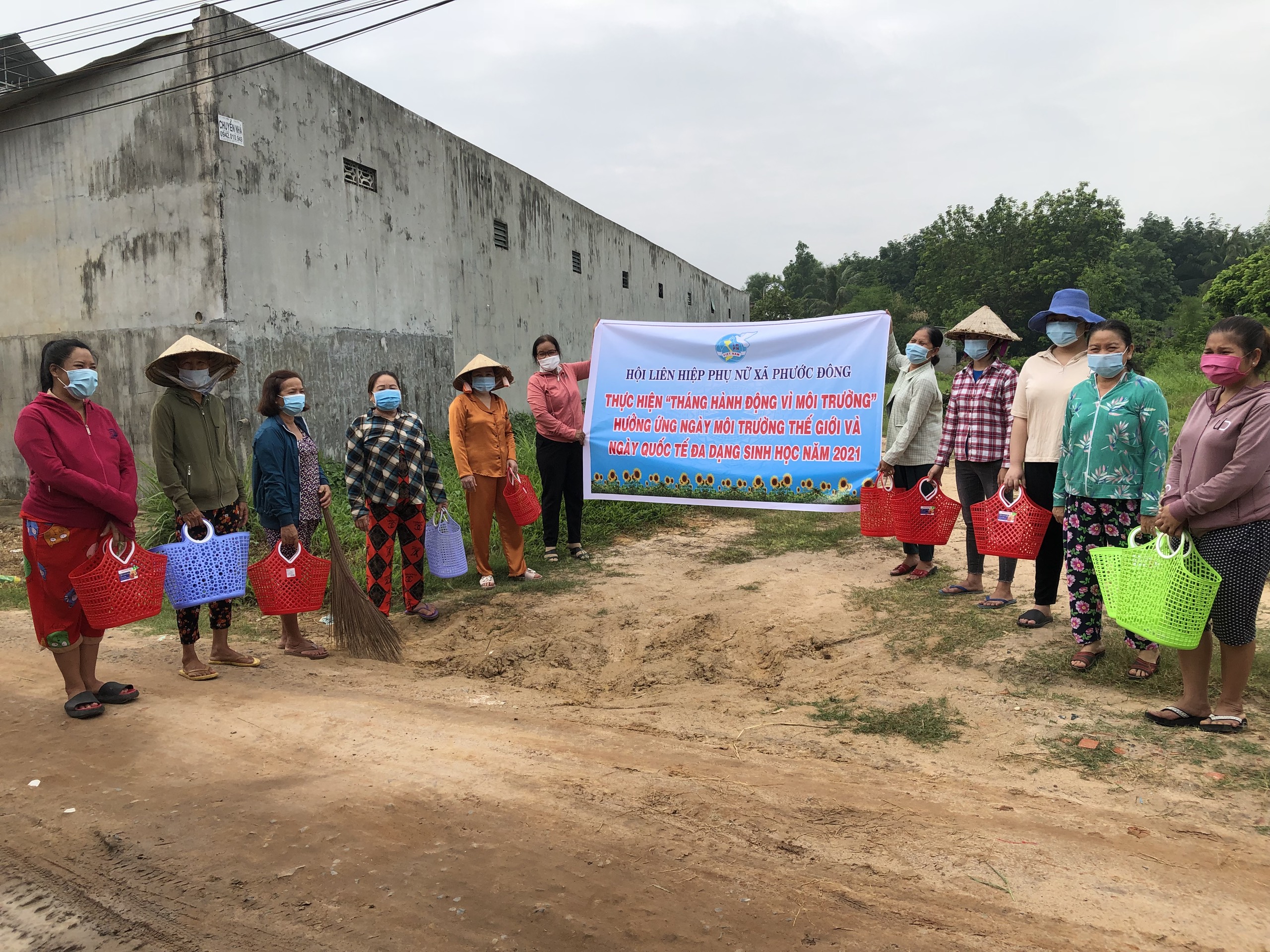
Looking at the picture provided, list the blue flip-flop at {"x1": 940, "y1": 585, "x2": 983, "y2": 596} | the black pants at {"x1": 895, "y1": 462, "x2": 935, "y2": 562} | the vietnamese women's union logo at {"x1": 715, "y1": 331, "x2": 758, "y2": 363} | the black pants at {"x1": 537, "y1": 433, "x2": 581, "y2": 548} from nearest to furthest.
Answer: the blue flip-flop at {"x1": 940, "y1": 585, "x2": 983, "y2": 596}
the black pants at {"x1": 895, "y1": 462, "x2": 935, "y2": 562}
the vietnamese women's union logo at {"x1": 715, "y1": 331, "x2": 758, "y2": 363}
the black pants at {"x1": 537, "y1": 433, "x2": 581, "y2": 548}

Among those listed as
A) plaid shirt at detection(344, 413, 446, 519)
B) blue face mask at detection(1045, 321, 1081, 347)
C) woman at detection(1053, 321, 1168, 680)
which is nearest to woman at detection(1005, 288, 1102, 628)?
blue face mask at detection(1045, 321, 1081, 347)

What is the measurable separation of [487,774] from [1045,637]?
305 cm

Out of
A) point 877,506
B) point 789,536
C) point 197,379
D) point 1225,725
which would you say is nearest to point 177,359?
point 197,379

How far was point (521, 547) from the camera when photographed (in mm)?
6289

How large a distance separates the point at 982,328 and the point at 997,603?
5.53 feet

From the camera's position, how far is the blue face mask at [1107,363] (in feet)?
12.3

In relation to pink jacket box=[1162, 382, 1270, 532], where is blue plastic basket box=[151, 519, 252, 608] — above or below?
below

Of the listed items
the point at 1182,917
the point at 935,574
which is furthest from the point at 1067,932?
the point at 935,574

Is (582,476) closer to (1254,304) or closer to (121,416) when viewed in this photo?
(121,416)

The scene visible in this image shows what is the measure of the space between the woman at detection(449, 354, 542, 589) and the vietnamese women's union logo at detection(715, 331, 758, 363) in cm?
161

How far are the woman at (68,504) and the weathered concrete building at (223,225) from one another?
15.7ft

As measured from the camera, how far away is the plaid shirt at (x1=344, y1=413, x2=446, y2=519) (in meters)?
5.03

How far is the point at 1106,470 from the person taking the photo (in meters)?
3.80

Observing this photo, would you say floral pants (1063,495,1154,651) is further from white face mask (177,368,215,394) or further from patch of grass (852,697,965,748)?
white face mask (177,368,215,394)
